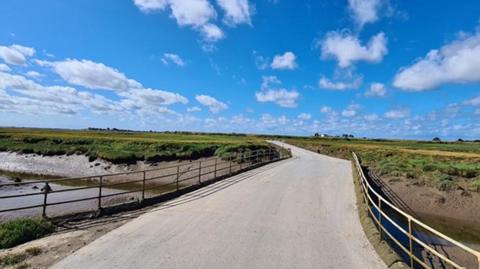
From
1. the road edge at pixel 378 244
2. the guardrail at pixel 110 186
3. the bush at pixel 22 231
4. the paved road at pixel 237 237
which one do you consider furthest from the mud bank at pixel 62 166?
the road edge at pixel 378 244

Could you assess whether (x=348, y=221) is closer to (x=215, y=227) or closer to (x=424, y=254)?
(x=424, y=254)

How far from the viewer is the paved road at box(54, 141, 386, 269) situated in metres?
5.86

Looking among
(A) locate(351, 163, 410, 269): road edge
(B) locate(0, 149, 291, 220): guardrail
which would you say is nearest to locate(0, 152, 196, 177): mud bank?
(B) locate(0, 149, 291, 220): guardrail

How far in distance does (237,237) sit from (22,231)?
180 inches

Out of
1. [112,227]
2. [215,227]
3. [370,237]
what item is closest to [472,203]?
[370,237]

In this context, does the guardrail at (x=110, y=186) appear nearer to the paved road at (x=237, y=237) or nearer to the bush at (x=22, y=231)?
the bush at (x=22, y=231)

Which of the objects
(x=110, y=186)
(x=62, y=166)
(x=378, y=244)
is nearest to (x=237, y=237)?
(x=378, y=244)

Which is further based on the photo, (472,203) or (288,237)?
(472,203)

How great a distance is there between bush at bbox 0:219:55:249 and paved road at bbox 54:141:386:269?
Answer: 1.60 metres

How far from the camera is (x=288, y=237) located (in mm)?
7484

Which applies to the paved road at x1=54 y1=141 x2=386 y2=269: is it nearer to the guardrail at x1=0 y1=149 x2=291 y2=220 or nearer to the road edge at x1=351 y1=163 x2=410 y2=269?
the road edge at x1=351 y1=163 x2=410 y2=269

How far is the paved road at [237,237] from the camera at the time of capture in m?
5.86

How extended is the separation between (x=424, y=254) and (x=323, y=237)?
4.49m

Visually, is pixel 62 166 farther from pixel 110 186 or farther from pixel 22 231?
pixel 22 231
